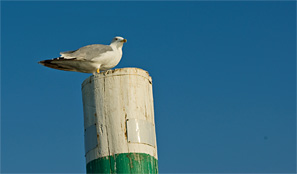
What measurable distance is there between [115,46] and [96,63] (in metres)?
1.15

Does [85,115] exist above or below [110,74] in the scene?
below

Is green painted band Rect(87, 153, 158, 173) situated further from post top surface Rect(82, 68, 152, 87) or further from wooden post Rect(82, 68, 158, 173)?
post top surface Rect(82, 68, 152, 87)

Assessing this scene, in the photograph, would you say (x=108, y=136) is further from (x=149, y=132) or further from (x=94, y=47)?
(x=94, y=47)

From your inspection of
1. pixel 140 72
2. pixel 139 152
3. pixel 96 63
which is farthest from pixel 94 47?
pixel 139 152

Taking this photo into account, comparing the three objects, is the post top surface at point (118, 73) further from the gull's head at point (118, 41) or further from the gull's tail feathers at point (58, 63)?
the gull's head at point (118, 41)

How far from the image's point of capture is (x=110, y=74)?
18.9ft

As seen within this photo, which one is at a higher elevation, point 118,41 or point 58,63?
point 118,41

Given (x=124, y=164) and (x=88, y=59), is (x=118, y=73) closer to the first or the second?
(x=124, y=164)

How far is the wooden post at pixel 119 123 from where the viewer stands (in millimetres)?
5371

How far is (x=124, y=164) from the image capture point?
5.31 m

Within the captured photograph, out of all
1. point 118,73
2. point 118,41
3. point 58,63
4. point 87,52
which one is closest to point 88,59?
point 87,52

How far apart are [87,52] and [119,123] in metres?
4.39

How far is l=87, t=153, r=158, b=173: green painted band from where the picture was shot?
5.30m

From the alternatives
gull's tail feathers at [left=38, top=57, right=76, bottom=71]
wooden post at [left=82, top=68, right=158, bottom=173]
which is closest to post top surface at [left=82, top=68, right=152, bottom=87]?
wooden post at [left=82, top=68, right=158, bottom=173]
